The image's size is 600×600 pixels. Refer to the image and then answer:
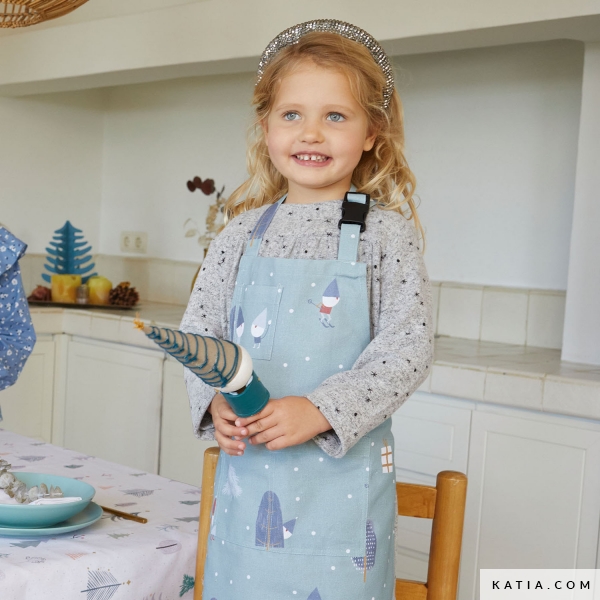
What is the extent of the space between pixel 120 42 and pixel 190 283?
933mm

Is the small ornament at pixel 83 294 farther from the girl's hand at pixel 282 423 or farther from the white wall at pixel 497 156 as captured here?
the girl's hand at pixel 282 423

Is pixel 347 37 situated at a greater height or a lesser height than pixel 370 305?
greater

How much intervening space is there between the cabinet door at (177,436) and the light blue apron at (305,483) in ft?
4.94

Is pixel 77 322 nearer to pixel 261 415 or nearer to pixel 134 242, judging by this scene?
pixel 134 242

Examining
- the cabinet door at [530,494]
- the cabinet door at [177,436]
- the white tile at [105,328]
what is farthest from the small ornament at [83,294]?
the cabinet door at [530,494]

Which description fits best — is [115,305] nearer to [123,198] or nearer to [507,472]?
[123,198]

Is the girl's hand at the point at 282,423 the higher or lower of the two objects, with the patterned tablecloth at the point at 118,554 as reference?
higher

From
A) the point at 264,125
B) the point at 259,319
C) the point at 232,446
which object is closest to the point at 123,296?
the point at 264,125

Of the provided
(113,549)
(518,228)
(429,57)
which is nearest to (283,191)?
(113,549)

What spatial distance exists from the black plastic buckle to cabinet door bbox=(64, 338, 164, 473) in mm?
1651

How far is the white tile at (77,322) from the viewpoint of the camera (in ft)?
9.08

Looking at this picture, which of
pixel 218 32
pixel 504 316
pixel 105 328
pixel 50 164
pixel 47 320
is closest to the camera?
pixel 218 32

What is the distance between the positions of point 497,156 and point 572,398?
92 cm

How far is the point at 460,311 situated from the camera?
248 cm
